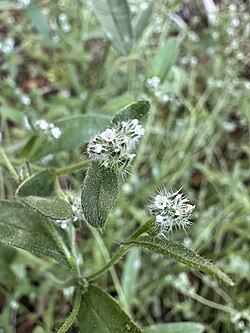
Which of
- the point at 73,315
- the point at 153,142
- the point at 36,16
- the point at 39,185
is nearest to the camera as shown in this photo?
the point at 73,315

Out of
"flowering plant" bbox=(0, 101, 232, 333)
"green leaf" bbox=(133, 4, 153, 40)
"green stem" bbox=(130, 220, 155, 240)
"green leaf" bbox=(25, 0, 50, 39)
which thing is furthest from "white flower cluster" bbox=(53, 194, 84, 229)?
"green leaf" bbox=(25, 0, 50, 39)

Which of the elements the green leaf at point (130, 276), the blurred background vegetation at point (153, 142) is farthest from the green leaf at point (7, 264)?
the green leaf at point (130, 276)

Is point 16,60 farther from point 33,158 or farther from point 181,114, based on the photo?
point 33,158

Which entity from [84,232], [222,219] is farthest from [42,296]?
[222,219]

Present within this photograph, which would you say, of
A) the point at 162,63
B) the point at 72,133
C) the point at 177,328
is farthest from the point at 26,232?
the point at 162,63

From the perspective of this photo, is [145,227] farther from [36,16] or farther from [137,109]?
[36,16]

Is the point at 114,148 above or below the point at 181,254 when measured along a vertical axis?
above

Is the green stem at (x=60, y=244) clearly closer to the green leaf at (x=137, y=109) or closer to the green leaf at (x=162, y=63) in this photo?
the green leaf at (x=137, y=109)

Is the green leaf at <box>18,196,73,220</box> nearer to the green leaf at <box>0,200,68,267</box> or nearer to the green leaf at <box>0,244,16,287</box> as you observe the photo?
the green leaf at <box>0,200,68,267</box>
